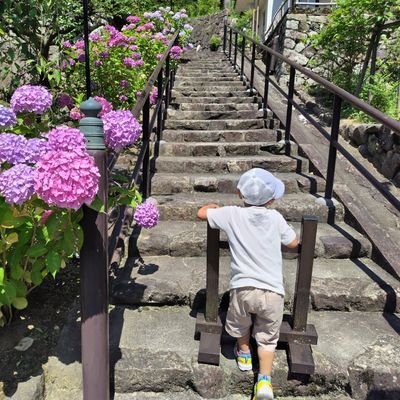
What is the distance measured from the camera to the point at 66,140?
1237 millimetres

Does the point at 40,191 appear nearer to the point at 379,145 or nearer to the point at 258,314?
the point at 258,314

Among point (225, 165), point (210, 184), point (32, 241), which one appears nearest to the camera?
point (32, 241)

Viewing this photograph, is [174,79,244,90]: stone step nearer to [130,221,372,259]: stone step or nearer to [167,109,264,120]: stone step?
[167,109,264,120]: stone step

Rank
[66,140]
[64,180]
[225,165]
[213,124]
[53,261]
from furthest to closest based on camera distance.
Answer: [213,124]
[225,165]
[53,261]
[66,140]
[64,180]

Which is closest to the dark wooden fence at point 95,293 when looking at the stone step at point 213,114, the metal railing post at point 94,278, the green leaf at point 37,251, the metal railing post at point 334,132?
the metal railing post at point 94,278

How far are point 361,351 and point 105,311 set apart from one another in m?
1.15

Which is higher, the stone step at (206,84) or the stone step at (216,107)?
the stone step at (206,84)

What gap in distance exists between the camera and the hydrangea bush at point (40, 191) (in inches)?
45.1

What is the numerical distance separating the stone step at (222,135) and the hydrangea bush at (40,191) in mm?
2292

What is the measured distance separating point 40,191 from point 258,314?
1.04 m

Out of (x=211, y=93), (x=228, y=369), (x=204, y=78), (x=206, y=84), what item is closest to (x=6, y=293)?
(x=228, y=369)

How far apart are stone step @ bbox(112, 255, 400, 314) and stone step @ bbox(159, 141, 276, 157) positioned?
1654mm

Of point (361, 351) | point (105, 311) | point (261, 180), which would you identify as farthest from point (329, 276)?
point (105, 311)

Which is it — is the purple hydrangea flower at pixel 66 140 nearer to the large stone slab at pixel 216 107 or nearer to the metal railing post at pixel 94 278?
the metal railing post at pixel 94 278
